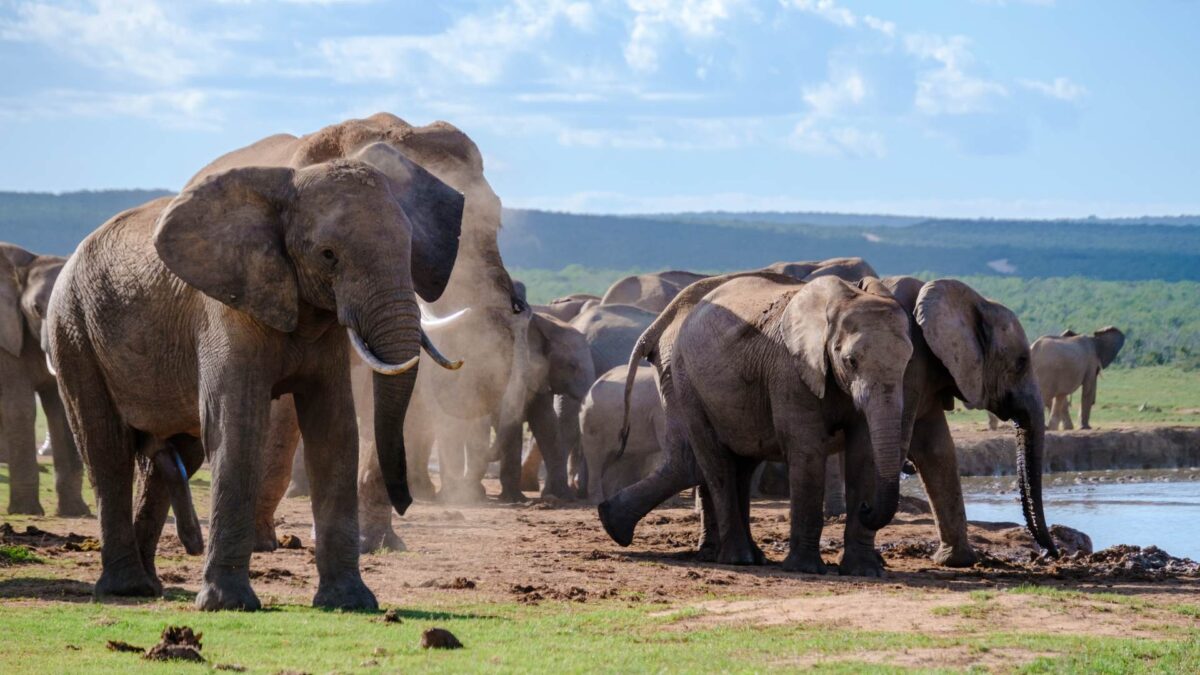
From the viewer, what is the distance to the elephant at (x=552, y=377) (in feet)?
71.2

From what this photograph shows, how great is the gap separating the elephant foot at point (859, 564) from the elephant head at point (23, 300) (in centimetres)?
799

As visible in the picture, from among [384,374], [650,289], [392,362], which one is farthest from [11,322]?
[650,289]

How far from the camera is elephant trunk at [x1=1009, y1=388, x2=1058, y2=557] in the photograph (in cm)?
1433

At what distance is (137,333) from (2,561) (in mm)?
2499

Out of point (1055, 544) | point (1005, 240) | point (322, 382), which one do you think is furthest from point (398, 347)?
point (1005, 240)

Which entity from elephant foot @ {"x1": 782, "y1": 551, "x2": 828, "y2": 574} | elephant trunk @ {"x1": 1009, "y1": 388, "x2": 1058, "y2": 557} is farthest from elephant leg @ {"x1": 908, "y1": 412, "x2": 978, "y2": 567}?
elephant foot @ {"x1": 782, "y1": 551, "x2": 828, "y2": 574}

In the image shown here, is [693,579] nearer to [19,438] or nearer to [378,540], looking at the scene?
[378,540]

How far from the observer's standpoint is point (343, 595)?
9938 mm

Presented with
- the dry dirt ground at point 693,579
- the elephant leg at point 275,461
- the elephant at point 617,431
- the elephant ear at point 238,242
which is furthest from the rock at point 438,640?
the elephant at point 617,431

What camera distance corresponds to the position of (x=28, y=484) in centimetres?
1752

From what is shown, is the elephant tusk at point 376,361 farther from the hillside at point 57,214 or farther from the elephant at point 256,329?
the hillside at point 57,214

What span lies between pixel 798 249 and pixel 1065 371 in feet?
427

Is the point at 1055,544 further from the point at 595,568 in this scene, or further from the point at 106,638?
the point at 106,638

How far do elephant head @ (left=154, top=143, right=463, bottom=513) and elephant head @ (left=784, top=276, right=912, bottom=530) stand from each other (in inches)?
147
